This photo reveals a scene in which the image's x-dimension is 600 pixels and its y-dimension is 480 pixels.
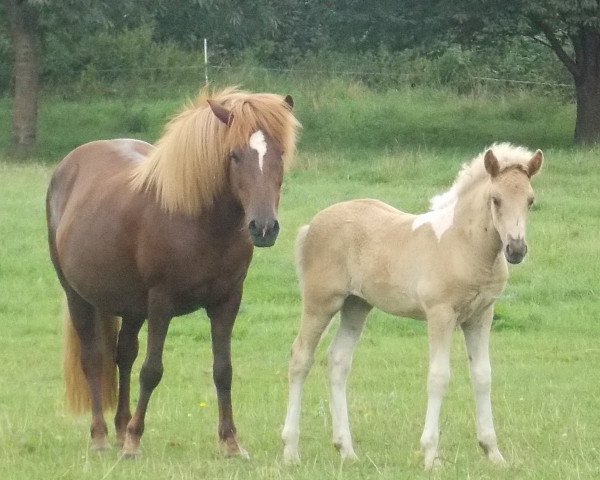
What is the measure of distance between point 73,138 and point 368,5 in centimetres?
731

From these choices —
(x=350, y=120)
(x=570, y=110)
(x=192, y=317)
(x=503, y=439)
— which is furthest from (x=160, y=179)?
(x=570, y=110)

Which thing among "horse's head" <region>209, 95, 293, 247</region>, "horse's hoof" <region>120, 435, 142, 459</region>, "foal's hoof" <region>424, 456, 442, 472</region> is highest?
"horse's head" <region>209, 95, 293, 247</region>

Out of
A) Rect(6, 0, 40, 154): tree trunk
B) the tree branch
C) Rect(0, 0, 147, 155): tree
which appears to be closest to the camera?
the tree branch

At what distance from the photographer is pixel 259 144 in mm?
6027

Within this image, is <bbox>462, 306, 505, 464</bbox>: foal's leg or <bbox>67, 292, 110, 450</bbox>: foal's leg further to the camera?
<bbox>67, 292, 110, 450</bbox>: foal's leg

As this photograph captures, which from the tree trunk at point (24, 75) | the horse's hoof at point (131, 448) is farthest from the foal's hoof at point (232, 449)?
the tree trunk at point (24, 75)

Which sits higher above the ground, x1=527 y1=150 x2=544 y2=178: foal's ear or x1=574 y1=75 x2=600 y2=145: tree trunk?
x1=527 y1=150 x2=544 y2=178: foal's ear

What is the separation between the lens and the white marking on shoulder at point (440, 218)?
244 inches

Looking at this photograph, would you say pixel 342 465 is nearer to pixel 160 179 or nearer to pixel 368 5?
pixel 160 179

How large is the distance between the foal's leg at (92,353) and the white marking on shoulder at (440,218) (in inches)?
87.0

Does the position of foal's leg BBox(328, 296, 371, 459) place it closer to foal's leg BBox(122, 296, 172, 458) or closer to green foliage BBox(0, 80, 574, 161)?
foal's leg BBox(122, 296, 172, 458)

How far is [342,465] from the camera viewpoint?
5.92 metres

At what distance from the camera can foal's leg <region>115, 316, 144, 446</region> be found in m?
7.23

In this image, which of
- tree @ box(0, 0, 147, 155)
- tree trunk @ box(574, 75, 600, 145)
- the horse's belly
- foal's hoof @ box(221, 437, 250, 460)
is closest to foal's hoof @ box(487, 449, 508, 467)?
foal's hoof @ box(221, 437, 250, 460)
